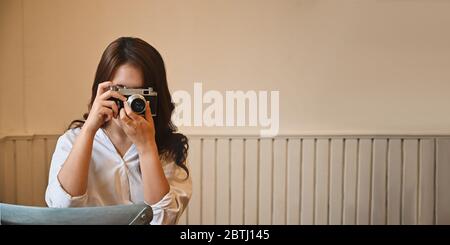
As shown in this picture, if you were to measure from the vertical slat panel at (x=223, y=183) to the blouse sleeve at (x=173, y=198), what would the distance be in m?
0.08

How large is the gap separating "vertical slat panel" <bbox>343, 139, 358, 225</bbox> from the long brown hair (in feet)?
1.46

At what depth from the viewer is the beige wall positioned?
112 centimetres

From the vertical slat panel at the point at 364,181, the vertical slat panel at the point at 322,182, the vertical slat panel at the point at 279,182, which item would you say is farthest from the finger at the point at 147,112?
the vertical slat panel at the point at 364,181

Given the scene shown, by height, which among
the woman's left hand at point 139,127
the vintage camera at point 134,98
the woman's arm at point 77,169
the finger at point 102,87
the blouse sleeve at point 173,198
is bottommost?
the blouse sleeve at point 173,198

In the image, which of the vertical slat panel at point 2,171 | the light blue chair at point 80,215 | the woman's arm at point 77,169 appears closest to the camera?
the light blue chair at point 80,215

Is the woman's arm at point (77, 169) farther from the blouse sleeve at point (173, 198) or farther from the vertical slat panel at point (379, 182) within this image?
the vertical slat panel at point (379, 182)

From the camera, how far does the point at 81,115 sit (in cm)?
113

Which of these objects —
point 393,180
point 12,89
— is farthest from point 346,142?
point 12,89

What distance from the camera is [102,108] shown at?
3.47 ft

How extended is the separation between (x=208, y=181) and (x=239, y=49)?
0.36 metres

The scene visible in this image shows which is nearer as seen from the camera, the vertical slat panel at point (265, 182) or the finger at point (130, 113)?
the finger at point (130, 113)

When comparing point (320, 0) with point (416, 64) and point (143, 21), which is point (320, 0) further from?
point (143, 21)

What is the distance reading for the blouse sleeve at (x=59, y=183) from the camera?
3.42 feet

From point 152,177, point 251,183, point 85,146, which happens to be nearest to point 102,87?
point 85,146
